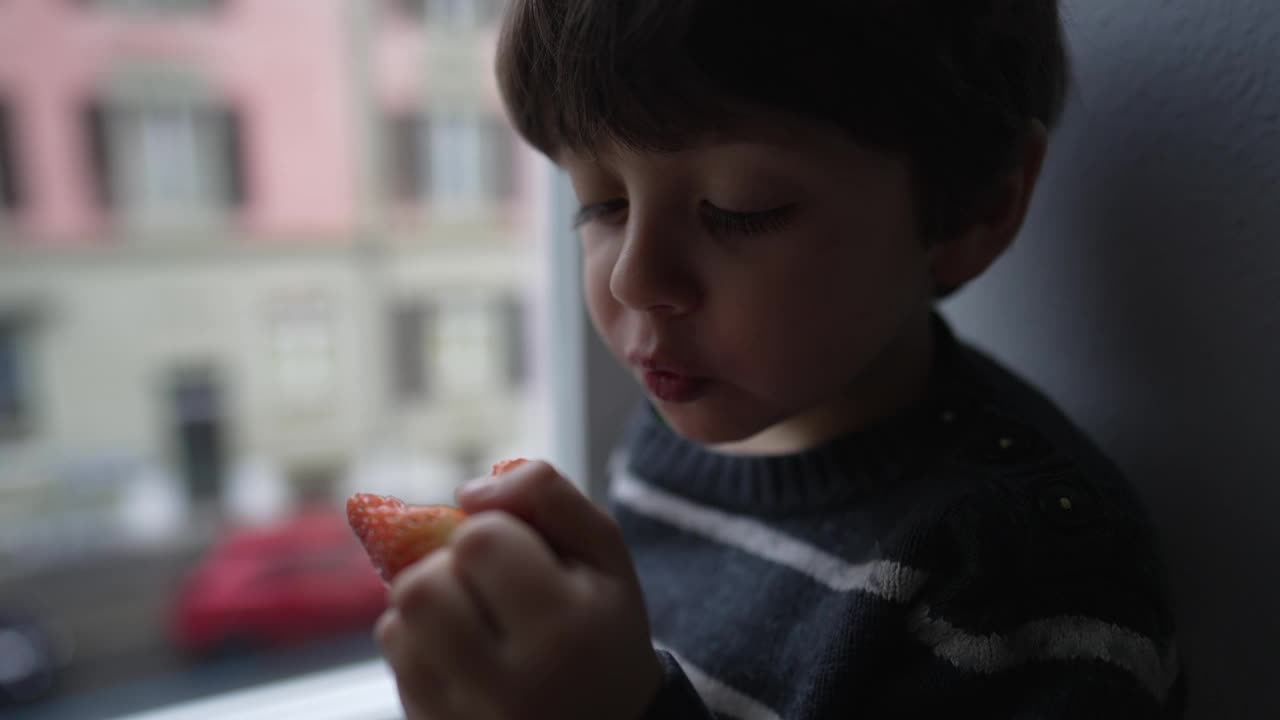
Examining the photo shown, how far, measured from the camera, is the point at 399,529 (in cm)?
39

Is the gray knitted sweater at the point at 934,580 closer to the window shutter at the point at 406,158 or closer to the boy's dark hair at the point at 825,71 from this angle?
the boy's dark hair at the point at 825,71

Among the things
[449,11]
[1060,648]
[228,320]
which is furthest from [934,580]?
[228,320]

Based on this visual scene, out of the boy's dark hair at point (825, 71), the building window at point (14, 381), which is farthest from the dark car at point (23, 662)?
the boy's dark hair at point (825, 71)

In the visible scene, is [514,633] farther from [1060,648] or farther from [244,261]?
[244,261]

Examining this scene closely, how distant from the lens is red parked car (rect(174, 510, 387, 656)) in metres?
1.79

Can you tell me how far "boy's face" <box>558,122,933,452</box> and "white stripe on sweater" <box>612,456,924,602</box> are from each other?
0.09m

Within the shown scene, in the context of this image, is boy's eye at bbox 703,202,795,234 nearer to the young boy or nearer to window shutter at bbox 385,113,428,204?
the young boy

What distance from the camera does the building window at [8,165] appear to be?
165 cm

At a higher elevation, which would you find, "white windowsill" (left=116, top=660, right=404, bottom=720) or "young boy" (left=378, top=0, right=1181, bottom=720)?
"young boy" (left=378, top=0, right=1181, bottom=720)

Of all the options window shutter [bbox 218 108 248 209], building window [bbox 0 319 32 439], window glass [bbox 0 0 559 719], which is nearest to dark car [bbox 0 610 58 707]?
window glass [bbox 0 0 559 719]

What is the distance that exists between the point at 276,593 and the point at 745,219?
67.8 inches

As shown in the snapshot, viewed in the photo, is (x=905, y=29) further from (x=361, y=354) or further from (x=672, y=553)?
(x=361, y=354)

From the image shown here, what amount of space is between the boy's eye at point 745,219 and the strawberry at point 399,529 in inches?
5.8

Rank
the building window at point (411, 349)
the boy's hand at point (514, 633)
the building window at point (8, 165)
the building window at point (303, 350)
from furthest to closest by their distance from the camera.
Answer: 1. the building window at point (411, 349)
2. the building window at point (303, 350)
3. the building window at point (8, 165)
4. the boy's hand at point (514, 633)
